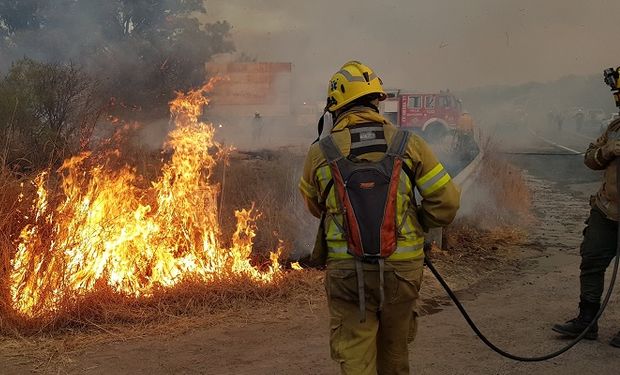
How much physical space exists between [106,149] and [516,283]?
4260 mm

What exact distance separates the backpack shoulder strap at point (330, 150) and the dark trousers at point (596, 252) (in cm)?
256

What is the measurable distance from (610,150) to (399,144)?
7.33 ft

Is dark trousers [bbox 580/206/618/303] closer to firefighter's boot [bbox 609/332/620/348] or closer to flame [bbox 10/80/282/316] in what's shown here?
firefighter's boot [bbox 609/332/620/348]

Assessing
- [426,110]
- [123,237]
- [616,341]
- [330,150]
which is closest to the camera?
[330,150]

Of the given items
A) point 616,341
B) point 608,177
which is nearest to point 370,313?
point 616,341

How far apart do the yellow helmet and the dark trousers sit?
2370mm

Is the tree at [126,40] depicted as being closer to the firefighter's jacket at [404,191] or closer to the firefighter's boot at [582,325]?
the firefighter's jacket at [404,191]

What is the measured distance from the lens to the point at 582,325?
4297 millimetres

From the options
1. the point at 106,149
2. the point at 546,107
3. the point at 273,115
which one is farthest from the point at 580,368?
the point at 546,107

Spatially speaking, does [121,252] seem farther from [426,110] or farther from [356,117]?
[426,110]

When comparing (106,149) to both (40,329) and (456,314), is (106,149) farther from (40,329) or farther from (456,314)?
(456,314)

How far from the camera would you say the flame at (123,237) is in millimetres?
4520

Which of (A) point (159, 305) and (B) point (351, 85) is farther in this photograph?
(A) point (159, 305)

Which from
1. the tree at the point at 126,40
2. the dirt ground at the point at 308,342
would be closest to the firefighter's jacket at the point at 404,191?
the dirt ground at the point at 308,342
